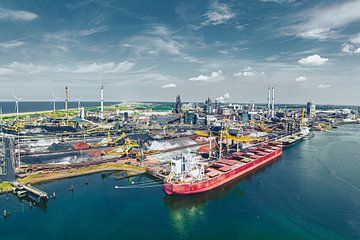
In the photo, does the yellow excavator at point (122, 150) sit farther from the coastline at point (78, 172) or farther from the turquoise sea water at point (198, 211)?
the turquoise sea water at point (198, 211)

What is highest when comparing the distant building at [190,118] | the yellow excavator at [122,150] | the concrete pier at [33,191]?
the distant building at [190,118]

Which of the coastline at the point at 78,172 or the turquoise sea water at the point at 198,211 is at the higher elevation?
the coastline at the point at 78,172

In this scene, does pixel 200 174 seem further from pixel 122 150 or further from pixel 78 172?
pixel 122 150

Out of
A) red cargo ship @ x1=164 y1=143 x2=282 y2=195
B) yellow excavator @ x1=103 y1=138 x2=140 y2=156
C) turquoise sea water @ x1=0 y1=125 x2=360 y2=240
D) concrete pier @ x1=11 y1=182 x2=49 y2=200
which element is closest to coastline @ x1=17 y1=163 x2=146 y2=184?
turquoise sea water @ x1=0 y1=125 x2=360 y2=240

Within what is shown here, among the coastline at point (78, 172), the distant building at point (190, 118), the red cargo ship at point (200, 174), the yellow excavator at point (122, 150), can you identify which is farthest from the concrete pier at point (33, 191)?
the distant building at point (190, 118)

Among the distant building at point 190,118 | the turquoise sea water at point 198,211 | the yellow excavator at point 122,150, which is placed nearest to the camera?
the turquoise sea water at point 198,211

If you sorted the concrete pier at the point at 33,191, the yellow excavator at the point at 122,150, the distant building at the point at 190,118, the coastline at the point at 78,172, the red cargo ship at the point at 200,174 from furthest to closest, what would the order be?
the distant building at the point at 190,118, the yellow excavator at the point at 122,150, the coastline at the point at 78,172, the red cargo ship at the point at 200,174, the concrete pier at the point at 33,191
